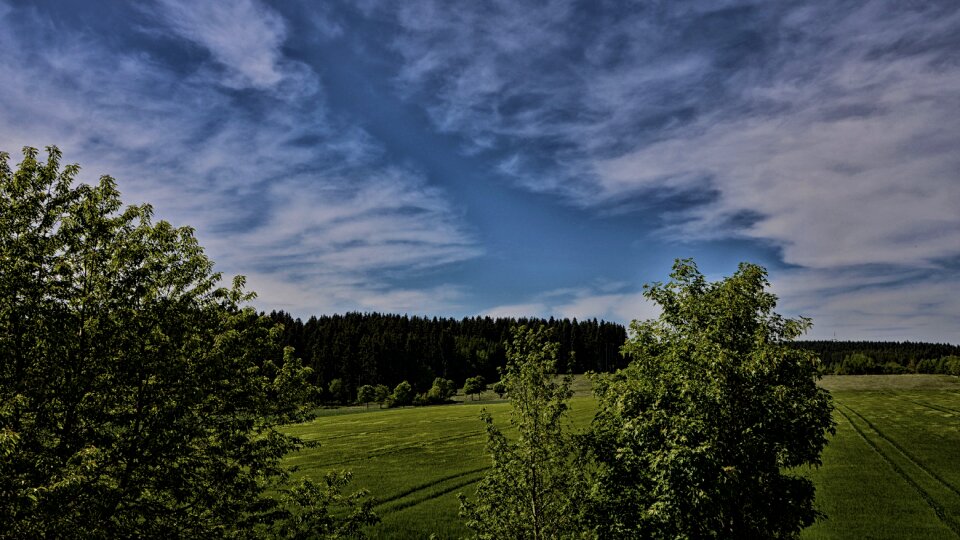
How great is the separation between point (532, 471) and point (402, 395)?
127800 millimetres

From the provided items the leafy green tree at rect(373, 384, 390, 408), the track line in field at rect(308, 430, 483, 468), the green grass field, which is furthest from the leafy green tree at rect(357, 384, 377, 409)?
the track line in field at rect(308, 430, 483, 468)

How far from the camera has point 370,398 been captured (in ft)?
476

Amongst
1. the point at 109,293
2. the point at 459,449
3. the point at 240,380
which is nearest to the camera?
the point at 109,293

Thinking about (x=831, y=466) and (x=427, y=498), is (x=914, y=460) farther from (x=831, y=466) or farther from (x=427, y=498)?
(x=427, y=498)

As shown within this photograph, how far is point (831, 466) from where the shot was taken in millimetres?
52219

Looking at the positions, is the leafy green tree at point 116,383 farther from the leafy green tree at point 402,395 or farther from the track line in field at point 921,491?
the leafy green tree at point 402,395

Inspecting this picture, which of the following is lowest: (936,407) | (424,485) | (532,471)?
(424,485)

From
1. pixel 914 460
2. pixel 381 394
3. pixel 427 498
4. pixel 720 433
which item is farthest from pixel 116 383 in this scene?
pixel 381 394

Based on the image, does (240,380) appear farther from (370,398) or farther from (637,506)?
(370,398)

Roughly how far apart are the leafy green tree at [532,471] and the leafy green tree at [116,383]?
24.1ft

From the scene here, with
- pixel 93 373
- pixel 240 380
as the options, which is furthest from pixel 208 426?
pixel 93 373

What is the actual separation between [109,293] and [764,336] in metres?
21.1

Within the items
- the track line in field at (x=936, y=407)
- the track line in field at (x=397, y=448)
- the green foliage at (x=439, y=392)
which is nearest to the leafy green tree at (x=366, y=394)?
the green foliage at (x=439, y=392)

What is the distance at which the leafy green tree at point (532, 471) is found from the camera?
1884 cm
